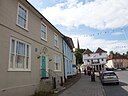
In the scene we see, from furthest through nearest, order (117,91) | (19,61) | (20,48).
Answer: (117,91) < (20,48) < (19,61)

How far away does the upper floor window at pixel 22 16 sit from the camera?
44.5ft

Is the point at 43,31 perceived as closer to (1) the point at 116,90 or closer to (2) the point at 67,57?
(1) the point at 116,90

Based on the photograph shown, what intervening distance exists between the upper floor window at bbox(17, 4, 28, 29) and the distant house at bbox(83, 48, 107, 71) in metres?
65.6

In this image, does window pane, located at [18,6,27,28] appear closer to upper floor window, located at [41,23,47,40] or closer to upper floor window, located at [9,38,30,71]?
upper floor window, located at [9,38,30,71]

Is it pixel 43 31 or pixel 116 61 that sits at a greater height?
pixel 116 61

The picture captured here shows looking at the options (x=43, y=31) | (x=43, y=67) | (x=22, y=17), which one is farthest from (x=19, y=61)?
(x=43, y=31)

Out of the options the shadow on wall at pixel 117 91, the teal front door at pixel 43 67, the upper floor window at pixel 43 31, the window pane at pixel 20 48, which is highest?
the upper floor window at pixel 43 31

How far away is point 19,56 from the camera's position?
1335 centimetres

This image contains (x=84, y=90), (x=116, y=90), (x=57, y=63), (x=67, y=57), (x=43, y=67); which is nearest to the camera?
(x=116, y=90)

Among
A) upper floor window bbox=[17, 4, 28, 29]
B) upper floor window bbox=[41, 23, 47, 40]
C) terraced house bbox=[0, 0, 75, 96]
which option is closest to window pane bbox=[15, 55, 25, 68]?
terraced house bbox=[0, 0, 75, 96]

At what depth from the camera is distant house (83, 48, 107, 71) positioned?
260ft

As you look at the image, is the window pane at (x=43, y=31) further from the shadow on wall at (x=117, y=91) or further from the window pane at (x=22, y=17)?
the shadow on wall at (x=117, y=91)

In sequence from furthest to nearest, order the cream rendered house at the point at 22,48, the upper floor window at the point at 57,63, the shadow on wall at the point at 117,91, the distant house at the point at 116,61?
the distant house at the point at 116,61 → the upper floor window at the point at 57,63 → the shadow on wall at the point at 117,91 → the cream rendered house at the point at 22,48

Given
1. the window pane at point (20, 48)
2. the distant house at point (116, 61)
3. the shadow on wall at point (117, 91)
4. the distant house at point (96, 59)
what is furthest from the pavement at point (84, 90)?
the distant house at point (116, 61)
